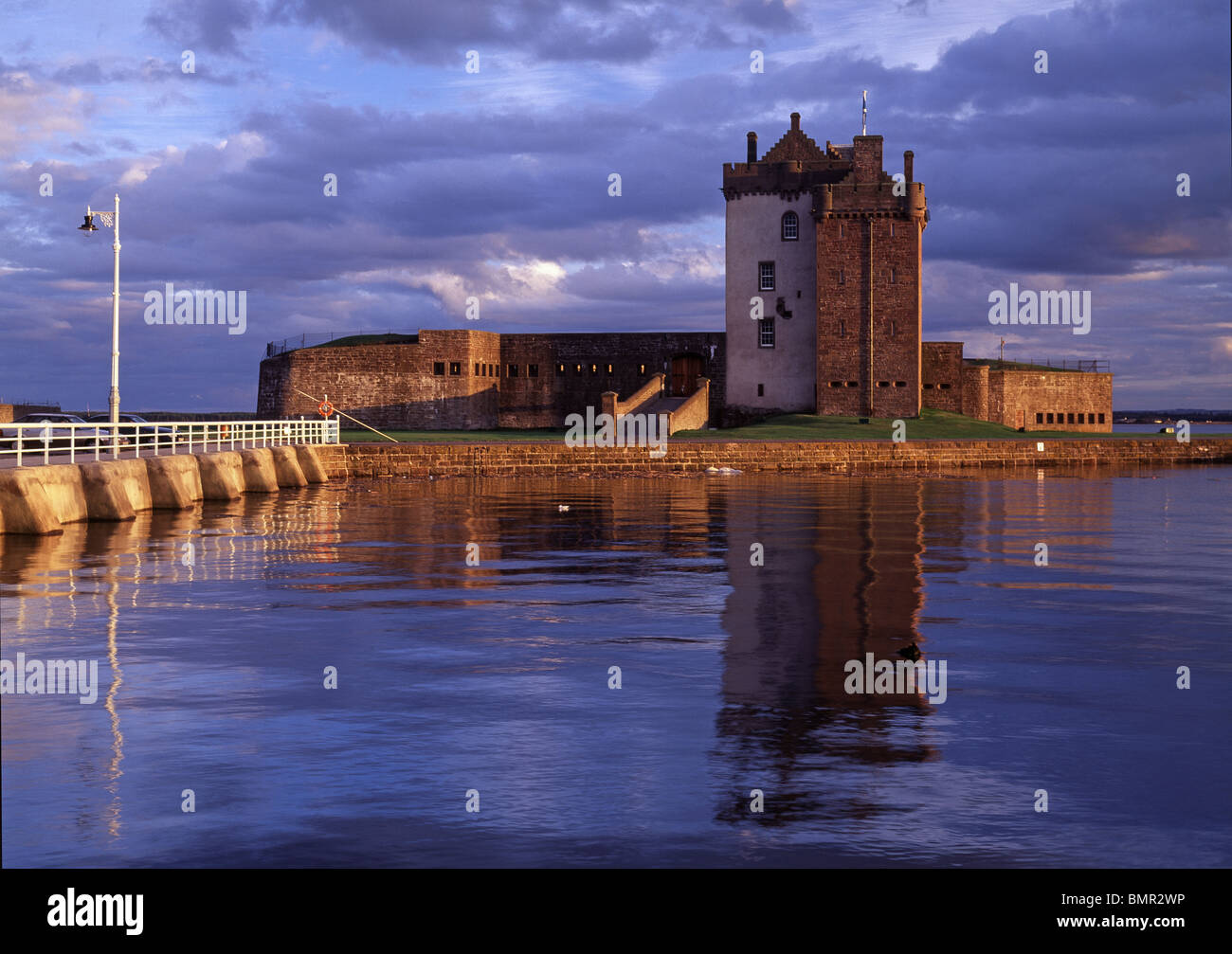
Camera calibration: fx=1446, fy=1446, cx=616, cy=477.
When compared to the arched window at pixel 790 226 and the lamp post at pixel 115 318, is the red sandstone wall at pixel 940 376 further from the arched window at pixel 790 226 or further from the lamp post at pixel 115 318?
the lamp post at pixel 115 318

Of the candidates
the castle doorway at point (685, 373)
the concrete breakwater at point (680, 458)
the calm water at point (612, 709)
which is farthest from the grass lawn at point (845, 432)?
the calm water at point (612, 709)

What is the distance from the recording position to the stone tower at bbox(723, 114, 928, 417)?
68688 mm

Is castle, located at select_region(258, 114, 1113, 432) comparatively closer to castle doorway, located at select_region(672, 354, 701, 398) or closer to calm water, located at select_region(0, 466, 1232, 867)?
castle doorway, located at select_region(672, 354, 701, 398)

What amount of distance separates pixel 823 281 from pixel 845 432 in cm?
957

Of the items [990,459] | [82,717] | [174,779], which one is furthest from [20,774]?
[990,459]

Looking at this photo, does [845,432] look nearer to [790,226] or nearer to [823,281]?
[823,281]

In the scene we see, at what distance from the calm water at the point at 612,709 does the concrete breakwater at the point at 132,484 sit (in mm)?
1292

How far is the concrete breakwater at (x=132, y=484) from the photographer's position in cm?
2347

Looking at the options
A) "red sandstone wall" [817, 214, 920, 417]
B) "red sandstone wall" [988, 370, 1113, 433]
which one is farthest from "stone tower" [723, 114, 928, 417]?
"red sandstone wall" [988, 370, 1113, 433]

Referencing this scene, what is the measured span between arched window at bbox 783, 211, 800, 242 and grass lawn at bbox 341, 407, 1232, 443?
9007mm

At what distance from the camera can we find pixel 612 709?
32.8 ft

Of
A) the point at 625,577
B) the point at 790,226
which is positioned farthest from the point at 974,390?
the point at 625,577
